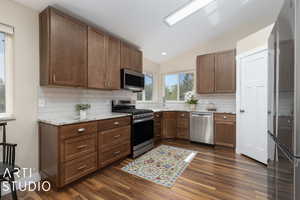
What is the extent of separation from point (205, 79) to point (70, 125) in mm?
3517

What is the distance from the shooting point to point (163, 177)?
2229mm

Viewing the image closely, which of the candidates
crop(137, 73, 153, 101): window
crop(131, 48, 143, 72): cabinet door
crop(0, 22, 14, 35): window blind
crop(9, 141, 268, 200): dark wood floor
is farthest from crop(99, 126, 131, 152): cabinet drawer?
crop(137, 73, 153, 101): window

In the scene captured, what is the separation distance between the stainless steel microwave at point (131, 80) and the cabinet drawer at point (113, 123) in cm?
75

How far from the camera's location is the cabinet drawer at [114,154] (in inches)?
93.6

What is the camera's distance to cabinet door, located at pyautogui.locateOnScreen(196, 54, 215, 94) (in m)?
3.95

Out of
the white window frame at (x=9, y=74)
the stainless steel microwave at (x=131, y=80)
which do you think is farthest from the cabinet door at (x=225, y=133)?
the white window frame at (x=9, y=74)

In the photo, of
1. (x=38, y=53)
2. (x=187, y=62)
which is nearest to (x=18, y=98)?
(x=38, y=53)

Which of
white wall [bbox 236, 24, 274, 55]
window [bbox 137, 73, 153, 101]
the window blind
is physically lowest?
window [bbox 137, 73, 153, 101]

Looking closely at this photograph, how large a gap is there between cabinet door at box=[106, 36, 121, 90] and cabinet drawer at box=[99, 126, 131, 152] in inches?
34.7

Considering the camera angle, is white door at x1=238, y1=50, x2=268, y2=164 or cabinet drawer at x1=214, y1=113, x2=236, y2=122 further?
cabinet drawer at x1=214, y1=113, x2=236, y2=122

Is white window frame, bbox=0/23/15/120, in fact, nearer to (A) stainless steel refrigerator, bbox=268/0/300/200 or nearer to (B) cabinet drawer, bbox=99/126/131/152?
(B) cabinet drawer, bbox=99/126/131/152

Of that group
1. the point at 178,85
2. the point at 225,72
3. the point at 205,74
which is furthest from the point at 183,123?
the point at 225,72

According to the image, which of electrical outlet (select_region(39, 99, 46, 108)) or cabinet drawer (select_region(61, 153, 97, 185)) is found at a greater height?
electrical outlet (select_region(39, 99, 46, 108))

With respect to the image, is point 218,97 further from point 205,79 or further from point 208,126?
point 208,126
